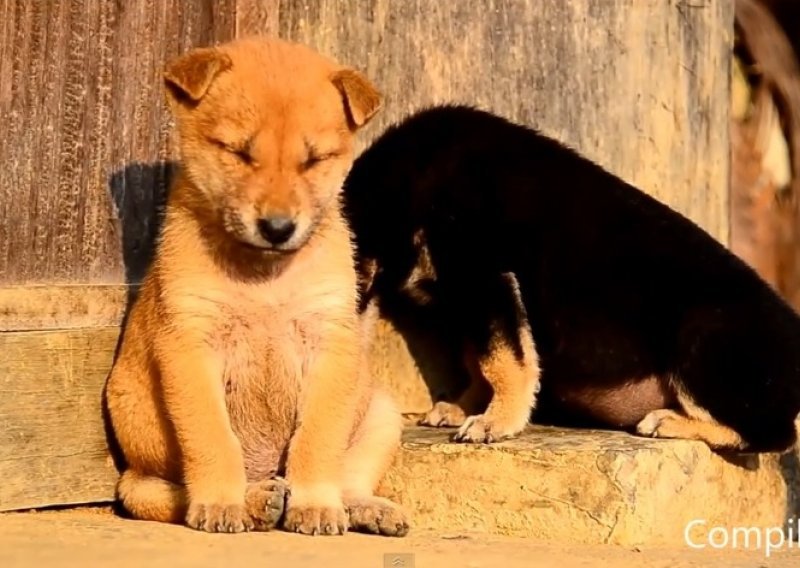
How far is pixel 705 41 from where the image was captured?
8.35 meters

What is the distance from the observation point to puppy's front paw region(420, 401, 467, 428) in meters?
7.32

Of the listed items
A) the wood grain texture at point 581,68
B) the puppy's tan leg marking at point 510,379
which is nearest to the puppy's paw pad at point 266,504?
the puppy's tan leg marking at point 510,379

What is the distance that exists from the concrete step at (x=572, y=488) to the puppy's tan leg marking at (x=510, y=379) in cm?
13

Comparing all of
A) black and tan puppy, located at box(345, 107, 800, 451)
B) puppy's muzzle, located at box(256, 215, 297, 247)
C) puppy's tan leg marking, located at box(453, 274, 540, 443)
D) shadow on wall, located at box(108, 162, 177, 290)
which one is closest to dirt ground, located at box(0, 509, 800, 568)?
puppy's tan leg marking, located at box(453, 274, 540, 443)

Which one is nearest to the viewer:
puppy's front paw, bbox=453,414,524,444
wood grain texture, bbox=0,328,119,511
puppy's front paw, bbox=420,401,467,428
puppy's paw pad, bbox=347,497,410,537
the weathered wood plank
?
puppy's paw pad, bbox=347,497,410,537

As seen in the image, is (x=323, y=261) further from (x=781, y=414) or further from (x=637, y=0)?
(x=637, y=0)

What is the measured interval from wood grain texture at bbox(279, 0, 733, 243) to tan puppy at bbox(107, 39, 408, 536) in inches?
51.5

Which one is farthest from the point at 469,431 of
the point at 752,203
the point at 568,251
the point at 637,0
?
the point at 752,203

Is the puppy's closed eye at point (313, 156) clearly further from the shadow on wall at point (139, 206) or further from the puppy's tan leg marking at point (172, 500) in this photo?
the shadow on wall at point (139, 206)

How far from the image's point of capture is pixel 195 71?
19.1ft

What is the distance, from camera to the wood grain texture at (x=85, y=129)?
6441 mm

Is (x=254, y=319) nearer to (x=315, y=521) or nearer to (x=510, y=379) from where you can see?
(x=315, y=521)

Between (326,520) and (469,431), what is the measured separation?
1.27 metres

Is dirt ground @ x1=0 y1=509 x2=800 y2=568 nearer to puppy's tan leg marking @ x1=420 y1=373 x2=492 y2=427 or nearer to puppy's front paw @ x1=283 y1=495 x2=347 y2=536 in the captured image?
puppy's front paw @ x1=283 y1=495 x2=347 y2=536
